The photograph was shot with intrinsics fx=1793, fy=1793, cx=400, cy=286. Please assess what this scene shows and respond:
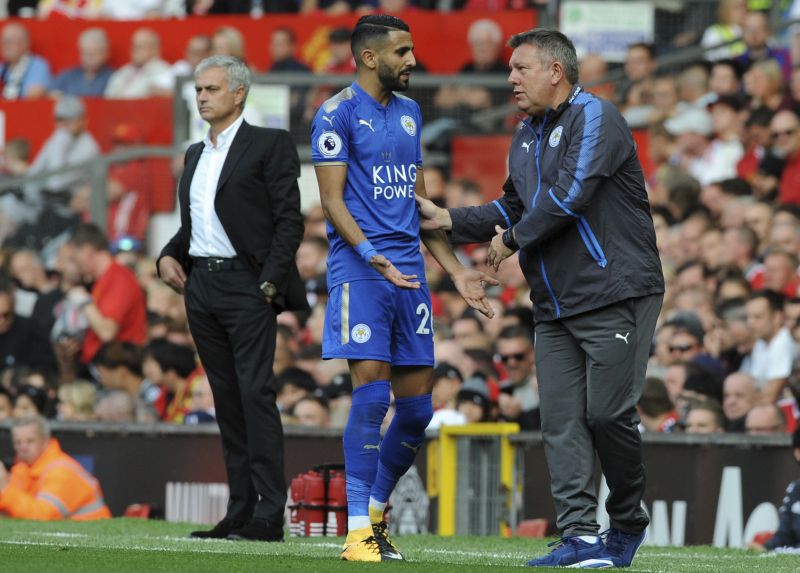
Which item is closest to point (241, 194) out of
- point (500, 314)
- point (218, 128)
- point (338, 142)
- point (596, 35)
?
point (218, 128)

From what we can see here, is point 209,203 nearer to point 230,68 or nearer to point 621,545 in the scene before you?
point 230,68

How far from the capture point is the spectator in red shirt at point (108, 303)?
15.4 meters

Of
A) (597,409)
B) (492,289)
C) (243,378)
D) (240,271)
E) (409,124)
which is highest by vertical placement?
(409,124)

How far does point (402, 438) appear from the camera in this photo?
784cm

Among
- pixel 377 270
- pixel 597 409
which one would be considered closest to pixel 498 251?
pixel 377 270

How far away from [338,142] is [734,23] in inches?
424

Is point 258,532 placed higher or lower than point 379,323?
lower

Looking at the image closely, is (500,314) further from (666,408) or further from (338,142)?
(338,142)

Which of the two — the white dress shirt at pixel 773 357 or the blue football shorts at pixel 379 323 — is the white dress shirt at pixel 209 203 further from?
the white dress shirt at pixel 773 357

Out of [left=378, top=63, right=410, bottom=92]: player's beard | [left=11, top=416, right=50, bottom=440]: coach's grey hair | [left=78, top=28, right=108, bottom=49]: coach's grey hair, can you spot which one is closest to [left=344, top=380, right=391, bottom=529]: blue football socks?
[left=378, top=63, right=410, bottom=92]: player's beard

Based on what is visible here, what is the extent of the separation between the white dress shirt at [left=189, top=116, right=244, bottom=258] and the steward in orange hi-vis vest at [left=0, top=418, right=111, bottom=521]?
2909 millimetres

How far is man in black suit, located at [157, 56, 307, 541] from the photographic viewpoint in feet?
29.6

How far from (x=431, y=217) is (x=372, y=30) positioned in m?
0.87

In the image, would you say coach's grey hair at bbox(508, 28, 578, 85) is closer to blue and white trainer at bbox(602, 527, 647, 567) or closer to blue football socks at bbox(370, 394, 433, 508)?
blue football socks at bbox(370, 394, 433, 508)
